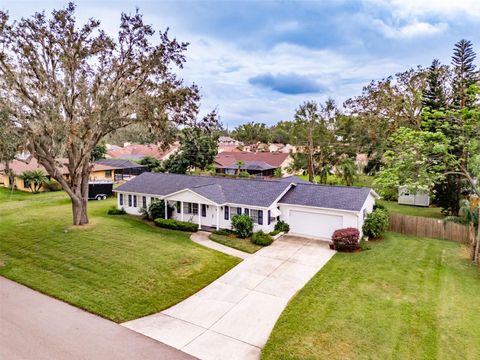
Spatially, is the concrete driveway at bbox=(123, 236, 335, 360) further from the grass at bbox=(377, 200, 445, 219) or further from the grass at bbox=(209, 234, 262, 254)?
the grass at bbox=(377, 200, 445, 219)

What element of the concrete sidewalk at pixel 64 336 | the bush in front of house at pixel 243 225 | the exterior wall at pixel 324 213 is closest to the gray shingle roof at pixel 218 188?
the bush in front of house at pixel 243 225

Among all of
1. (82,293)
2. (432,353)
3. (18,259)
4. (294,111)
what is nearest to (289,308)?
(432,353)

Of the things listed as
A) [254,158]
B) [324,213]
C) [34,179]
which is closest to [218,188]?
[324,213]

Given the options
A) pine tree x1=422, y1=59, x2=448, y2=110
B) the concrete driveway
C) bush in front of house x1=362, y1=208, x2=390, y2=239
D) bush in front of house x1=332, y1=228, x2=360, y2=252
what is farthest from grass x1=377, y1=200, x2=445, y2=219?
the concrete driveway

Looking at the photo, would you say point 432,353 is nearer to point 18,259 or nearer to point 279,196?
point 279,196

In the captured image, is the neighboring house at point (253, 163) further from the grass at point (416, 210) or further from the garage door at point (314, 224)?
the garage door at point (314, 224)
